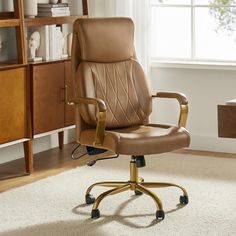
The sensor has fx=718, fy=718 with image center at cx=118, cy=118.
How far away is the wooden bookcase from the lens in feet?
17.0

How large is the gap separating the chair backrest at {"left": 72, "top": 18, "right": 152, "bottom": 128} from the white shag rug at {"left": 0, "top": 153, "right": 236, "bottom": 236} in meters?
0.55

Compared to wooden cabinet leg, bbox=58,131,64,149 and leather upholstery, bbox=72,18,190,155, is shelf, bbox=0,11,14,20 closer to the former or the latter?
leather upholstery, bbox=72,18,190,155

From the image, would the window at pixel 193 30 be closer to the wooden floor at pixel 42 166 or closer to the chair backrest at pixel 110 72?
the wooden floor at pixel 42 166

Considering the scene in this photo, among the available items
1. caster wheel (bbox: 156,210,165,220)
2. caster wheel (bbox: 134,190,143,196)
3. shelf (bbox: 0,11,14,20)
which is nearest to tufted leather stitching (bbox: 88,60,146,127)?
caster wheel (bbox: 134,190,143,196)

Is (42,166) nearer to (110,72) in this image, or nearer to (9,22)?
(9,22)

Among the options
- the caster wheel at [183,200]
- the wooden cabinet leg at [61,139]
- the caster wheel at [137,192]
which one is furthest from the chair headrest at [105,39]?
the wooden cabinet leg at [61,139]

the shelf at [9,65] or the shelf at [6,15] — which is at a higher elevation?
the shelf at [6,15]

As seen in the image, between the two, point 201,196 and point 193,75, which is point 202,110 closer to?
point 193,75

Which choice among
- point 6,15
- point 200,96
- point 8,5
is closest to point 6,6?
point 8,5

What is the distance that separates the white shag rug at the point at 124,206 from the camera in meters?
4.04

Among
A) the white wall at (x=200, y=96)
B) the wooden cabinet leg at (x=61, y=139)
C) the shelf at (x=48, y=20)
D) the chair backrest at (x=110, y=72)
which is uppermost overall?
the shelf at (x=48, y=20)

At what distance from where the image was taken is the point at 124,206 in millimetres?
4469

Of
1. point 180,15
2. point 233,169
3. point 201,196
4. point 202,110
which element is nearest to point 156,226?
point 201,196

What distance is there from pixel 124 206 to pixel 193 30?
2.27 m
